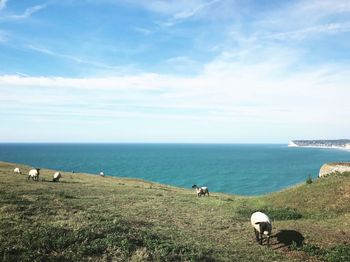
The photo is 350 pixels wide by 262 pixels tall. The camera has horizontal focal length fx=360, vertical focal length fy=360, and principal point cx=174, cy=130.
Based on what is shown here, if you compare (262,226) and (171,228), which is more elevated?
(262,226)

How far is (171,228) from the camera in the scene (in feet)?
83.0

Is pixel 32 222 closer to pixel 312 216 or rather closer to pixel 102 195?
pixel 102 195

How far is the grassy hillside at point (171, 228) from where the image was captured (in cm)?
1752

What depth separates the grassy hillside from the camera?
17.5 m

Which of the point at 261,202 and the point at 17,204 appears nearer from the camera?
the point at 17,204

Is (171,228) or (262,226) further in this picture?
(171,228)

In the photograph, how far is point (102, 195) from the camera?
128ft

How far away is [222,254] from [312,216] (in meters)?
→ 14.6

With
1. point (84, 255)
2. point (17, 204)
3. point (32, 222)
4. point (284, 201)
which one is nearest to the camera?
Answer: point (84, 255)

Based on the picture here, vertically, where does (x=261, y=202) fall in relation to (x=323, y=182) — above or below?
Result: below

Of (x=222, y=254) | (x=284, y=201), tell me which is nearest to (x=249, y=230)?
(x=222, y=254)

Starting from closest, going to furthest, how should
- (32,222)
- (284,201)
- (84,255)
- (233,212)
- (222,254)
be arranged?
(84,255) < (222,254) < (32,222) < (233,212) < (284,201)

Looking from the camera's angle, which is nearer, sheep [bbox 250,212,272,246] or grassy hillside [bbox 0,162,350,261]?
grassy hillside [bbox 0,162,350,261]

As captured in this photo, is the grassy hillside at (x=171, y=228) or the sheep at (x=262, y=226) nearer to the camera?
the grassy hillside at (x=171, y=228)
